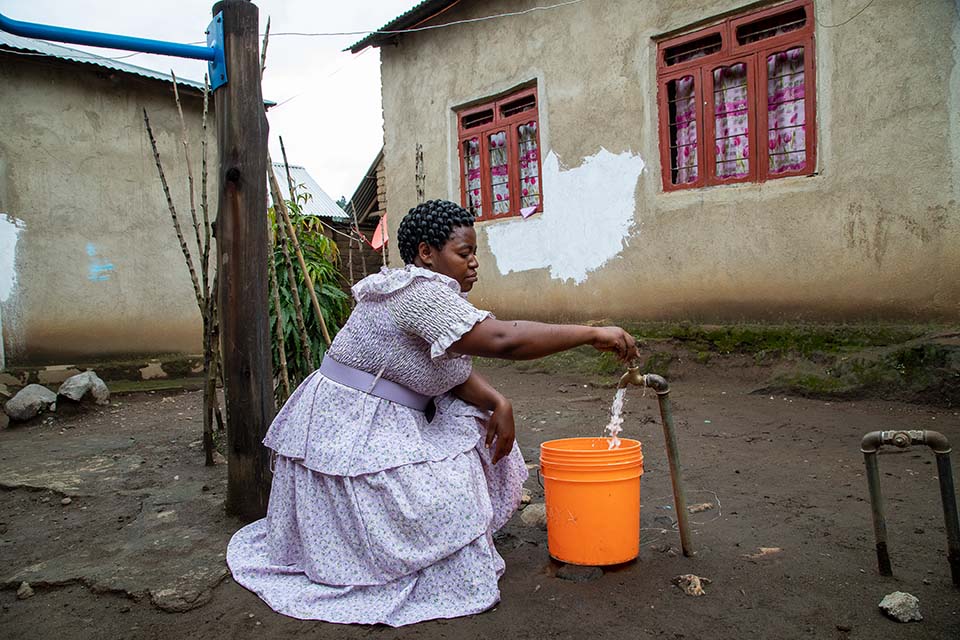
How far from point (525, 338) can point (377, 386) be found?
1.86 feet

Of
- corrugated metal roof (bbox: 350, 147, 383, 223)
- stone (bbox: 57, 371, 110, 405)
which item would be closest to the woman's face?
stone (bbox: 57, 371, 110, 405)

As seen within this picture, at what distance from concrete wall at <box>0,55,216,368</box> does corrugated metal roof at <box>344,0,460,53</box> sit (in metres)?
2.26

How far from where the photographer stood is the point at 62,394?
6.62 meters

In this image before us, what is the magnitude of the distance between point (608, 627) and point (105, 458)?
148 inches

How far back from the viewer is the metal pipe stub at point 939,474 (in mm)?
2170

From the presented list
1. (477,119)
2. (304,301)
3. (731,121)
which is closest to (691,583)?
(304,301)

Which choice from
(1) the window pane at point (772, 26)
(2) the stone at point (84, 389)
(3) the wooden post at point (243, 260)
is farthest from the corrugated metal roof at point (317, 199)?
(3) the wooden post at point (243, 260)

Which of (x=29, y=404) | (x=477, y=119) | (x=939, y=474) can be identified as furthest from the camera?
(x=477, y=119)

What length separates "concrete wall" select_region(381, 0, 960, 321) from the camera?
5.04 metres

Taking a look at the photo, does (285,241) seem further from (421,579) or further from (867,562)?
(867,562)

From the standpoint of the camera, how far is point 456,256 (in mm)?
2490

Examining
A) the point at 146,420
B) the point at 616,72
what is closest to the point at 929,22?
the point at 616,72

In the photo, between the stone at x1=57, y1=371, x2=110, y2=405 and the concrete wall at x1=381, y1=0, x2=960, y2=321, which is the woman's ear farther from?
the stone at x1=57, y1=371, x2=110, y2=405

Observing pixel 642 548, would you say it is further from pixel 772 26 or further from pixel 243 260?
pixel 772 26
